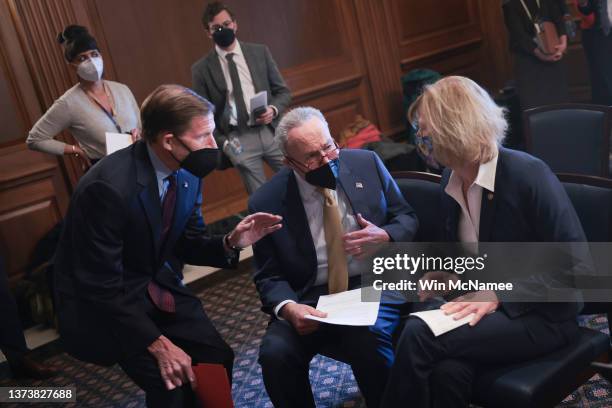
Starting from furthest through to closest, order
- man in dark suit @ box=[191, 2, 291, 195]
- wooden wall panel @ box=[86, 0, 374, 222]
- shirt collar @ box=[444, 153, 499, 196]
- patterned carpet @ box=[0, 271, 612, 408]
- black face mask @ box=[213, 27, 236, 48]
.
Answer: wooden wall panel @ box=[86, 0, 374, 222] < man in dark suit @ box=[191, 2, 291, 195] < black face mask @ box=[213, 27, 236, 48] < patterned carpet @ box=[0, 271, 612, 408] < shirt collar @ box=[444, 153, 499, 196]

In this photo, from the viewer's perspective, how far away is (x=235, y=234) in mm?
2373

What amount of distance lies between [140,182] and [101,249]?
0.24m

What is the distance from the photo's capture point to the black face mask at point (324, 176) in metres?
2.36

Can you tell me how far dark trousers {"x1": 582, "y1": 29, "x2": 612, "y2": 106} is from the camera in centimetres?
483

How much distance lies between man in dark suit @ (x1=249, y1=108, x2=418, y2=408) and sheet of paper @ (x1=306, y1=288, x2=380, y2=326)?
5 cm

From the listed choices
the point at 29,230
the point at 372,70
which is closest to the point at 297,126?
the point at 29,230

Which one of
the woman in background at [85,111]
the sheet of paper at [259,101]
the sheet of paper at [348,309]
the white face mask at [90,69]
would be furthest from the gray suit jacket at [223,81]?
the sheet of paper at [348,309]

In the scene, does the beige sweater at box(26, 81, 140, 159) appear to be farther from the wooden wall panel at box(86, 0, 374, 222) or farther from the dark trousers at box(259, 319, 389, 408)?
the dark trousers at box(259, 319, 389, 408)

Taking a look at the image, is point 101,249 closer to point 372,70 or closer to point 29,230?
point 29,230

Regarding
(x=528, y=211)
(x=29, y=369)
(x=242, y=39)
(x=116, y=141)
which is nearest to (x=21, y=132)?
(x=116, y=141)

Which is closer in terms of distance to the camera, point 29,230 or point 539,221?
point 539,221

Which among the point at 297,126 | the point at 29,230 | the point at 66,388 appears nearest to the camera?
the point at 297,126

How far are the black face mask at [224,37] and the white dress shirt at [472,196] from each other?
2434mm

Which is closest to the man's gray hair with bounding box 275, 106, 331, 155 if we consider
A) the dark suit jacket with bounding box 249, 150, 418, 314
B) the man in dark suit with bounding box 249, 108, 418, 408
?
the man in dark suit with bounding box 249, 108, 418, 408
